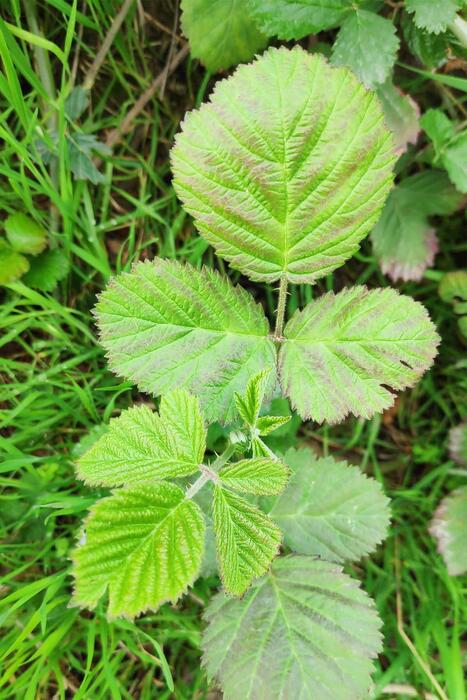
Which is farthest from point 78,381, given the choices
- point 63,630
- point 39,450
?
point 63,630

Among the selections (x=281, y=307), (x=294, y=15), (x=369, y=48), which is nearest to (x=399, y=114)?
(x=369, y=48)

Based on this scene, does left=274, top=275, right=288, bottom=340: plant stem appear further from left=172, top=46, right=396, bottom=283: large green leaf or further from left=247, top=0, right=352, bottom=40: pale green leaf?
left=247, top=0, right=352, bottom=40: pale green leaf

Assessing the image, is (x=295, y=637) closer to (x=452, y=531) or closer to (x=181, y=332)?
(x=452, y=531)

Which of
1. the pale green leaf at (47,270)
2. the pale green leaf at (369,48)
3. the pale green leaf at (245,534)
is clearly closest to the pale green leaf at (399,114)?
the pale green leaf at (369,48)

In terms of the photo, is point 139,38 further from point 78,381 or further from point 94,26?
point 78,381

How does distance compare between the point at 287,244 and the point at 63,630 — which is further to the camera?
the point at 63,630

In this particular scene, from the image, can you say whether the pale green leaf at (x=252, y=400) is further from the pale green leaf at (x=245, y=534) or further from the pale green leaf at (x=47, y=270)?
the pale green leaf at (x=47, y=270)

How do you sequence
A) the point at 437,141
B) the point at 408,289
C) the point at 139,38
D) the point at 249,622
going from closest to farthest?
the point at 249,622, the point at 437,141, the point at 139,38, the point at 408,289
